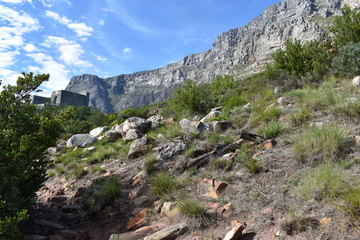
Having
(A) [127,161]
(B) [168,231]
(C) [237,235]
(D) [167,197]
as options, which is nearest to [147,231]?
(B) [168,231]

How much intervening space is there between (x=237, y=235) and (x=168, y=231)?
87 centimetres

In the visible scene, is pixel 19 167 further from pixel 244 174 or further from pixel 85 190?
pixel 244 174

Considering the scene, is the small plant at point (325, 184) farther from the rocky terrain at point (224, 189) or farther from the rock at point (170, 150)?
the rock at point (170, 150)

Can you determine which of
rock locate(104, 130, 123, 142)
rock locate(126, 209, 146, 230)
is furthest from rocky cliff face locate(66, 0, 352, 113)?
rock locate(126, 209, 146, 230)

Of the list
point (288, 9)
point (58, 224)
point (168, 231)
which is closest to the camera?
point (168, 231)

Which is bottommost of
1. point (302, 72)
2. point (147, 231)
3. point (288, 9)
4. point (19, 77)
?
point (147, 231)

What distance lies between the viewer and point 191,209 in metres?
3.16

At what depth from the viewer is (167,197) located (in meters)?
3.92

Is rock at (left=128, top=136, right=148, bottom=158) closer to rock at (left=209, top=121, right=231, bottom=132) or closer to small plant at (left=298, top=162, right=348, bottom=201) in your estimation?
rock at (left=209, top=121, right=231, bottom=132)

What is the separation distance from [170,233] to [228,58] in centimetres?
14543

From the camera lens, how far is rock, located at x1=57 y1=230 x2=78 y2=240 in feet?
12.9

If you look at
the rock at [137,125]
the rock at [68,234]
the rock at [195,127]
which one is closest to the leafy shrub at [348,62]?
the rock at [195,127]

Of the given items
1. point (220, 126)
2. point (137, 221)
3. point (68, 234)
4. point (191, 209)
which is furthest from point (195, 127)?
point (68, 234)

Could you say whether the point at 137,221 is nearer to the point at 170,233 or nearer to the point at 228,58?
Result: the point at 170,233
